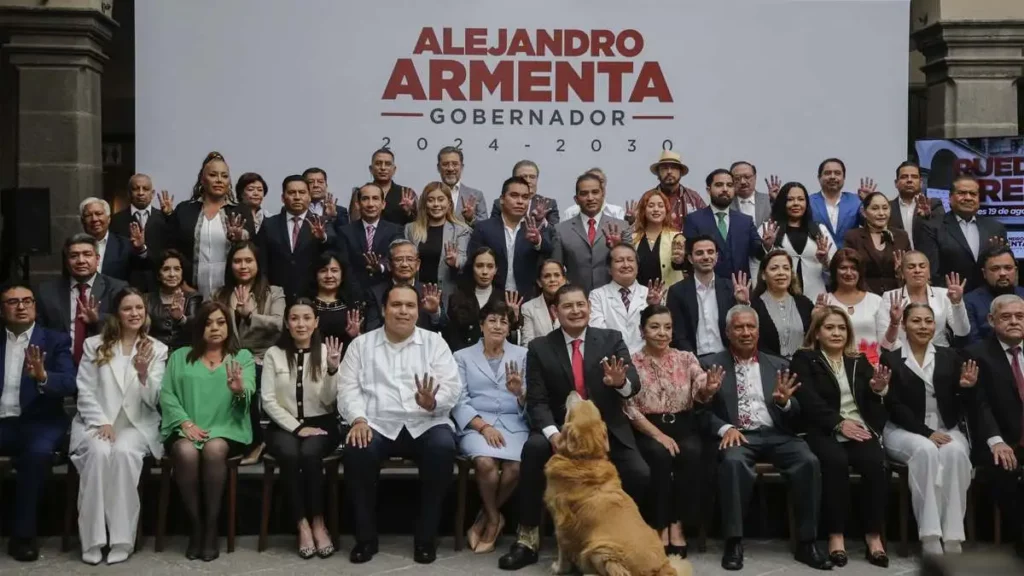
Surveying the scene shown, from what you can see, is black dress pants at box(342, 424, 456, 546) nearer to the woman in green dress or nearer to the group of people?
the group of people

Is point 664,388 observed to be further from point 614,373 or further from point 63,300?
point 63,300

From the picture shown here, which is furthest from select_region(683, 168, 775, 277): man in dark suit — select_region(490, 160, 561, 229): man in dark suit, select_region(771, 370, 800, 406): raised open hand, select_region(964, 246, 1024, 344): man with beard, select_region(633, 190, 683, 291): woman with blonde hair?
select_region(771, 370, 800, 406): raised open hand

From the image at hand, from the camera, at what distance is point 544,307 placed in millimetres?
7281

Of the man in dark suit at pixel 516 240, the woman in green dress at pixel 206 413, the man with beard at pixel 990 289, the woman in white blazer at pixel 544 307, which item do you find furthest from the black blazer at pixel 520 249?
the man with beard at pixel 990 289

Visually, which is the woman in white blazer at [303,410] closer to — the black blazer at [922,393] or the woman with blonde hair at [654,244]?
the woman with blonde hair at [654,244]

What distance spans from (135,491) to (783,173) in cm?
528

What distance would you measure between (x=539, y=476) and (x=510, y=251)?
1710 mm

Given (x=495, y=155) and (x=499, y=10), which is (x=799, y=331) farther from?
(x=499, y=10)

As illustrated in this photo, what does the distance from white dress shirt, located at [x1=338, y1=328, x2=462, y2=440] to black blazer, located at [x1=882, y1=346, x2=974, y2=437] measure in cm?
220

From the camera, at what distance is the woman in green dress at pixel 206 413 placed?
642 cm

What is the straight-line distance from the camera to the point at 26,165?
9.48 m

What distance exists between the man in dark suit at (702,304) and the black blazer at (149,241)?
9.93 feet

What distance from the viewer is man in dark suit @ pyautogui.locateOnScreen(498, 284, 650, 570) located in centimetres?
638

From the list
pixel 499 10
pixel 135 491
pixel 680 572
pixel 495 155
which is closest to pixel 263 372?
pixel 135 491
